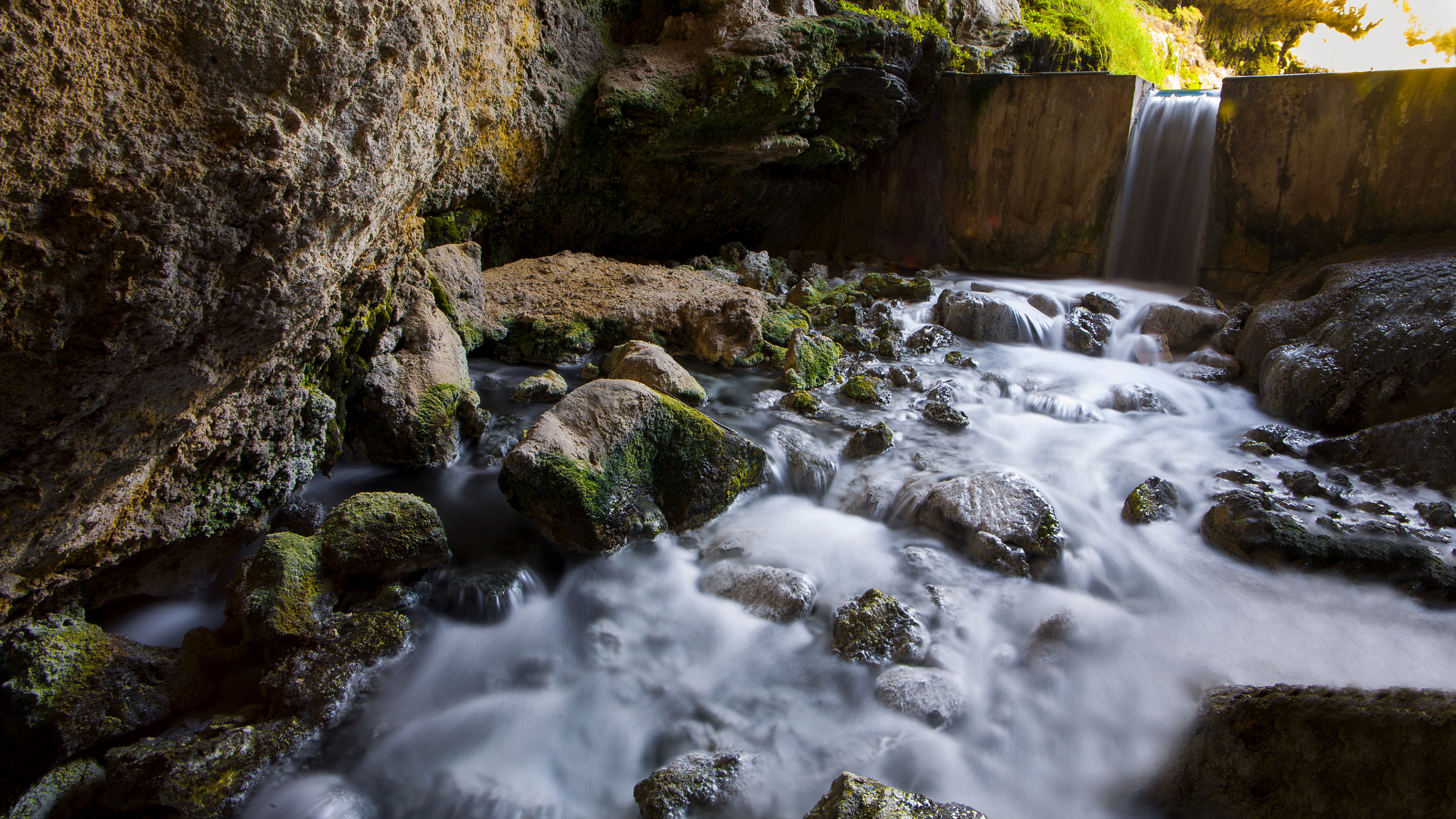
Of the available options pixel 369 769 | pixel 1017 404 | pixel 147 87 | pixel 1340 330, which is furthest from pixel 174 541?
pixel 1340 330

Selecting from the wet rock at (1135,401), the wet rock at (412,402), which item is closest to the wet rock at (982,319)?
the wet rock at (1135,401)

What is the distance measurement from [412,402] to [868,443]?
251 centimetres

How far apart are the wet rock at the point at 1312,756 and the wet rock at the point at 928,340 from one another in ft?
13.7

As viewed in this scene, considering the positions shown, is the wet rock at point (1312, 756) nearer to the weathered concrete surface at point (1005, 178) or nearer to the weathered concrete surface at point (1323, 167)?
the weathered concrete surface at point (1323, 167)

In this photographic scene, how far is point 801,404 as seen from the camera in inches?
191

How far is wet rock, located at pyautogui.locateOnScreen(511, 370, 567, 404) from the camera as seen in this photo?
463cm

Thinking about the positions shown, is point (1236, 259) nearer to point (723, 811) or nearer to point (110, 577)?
point (723, 811)

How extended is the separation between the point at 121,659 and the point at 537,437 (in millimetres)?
1554

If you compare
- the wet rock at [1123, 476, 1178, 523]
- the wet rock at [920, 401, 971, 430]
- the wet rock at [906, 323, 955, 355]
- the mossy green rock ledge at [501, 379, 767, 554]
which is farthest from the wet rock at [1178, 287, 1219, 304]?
the mossy green rock ledge at [501, 379, 767, 554]

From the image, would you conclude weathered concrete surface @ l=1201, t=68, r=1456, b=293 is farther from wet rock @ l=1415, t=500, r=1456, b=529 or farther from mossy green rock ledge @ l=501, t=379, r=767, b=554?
mossy green rock ledge @ l=501, t=379, r=767, b=554

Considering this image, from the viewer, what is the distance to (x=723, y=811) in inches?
84.1

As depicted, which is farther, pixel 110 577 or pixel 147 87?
pixel 110 577

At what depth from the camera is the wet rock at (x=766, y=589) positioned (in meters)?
2.95

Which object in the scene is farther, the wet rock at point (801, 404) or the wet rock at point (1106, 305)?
the wet rock at point (1106, 305)
